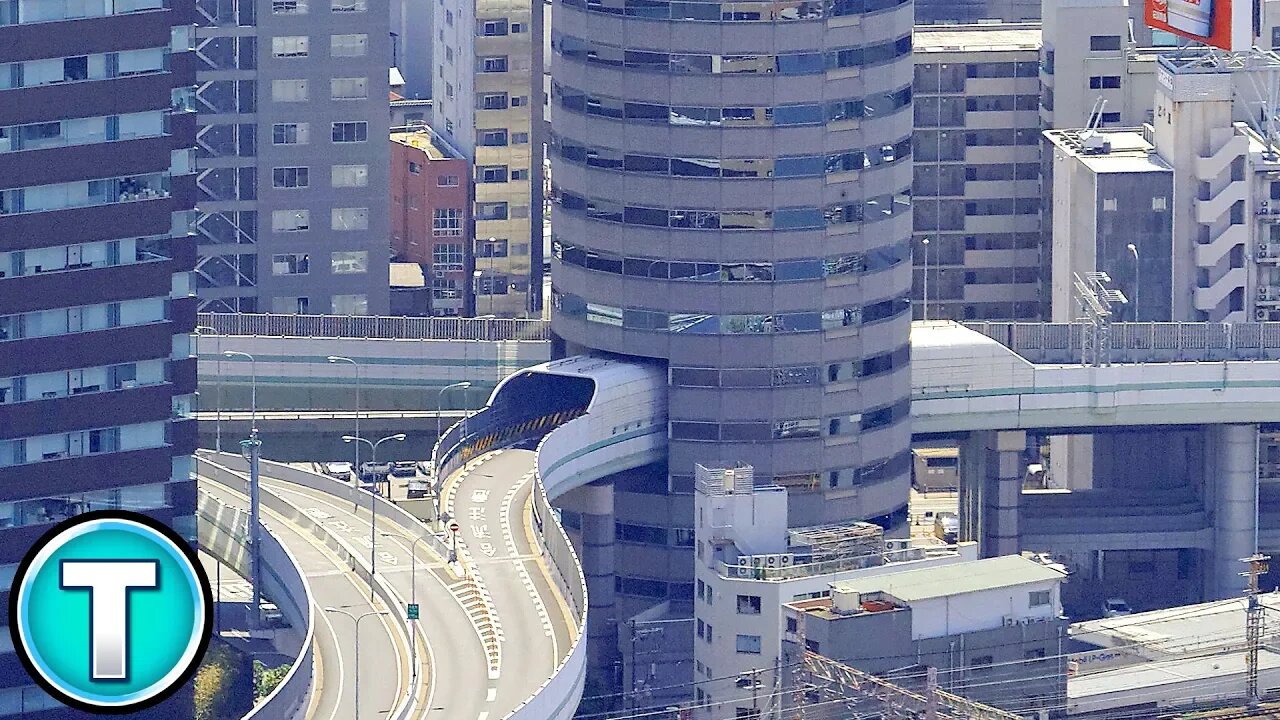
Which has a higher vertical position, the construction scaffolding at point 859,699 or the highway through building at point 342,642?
the highway through building at point 342,642

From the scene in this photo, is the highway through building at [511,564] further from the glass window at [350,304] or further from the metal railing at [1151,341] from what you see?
the glass window at [350,304]

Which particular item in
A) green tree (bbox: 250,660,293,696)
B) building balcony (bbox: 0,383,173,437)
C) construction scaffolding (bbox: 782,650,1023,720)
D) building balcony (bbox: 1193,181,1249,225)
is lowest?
green tree (bbox: 250,660,293,696)

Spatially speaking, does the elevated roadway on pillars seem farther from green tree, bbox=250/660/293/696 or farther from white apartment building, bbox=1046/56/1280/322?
green tree, bbox=250/660/293/696

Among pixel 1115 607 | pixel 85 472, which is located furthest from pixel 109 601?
pixel 1115 607

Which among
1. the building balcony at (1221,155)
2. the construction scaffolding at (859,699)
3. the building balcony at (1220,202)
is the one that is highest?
the building balcony at (1221,155)

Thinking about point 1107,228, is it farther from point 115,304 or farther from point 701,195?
point 115,304

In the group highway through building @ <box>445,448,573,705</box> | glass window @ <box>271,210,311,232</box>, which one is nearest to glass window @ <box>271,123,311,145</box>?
glass window @ <box>271,210,311,232</box>

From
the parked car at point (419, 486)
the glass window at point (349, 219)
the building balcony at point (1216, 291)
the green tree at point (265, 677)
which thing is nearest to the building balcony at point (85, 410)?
the green tree at point (265, 677)
